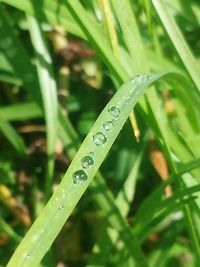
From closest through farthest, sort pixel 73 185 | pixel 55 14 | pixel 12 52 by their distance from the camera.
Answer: pixel 73 185
pixel 55 14
pixel 12 52

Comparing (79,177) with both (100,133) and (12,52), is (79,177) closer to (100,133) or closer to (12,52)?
(100,133)

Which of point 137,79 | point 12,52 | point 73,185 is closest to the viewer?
point 73,185

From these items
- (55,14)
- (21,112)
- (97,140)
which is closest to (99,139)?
(97,140)

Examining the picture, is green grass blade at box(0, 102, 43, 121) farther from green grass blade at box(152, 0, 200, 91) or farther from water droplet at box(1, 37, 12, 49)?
green grass blade at box(152, 0, 200, 91)

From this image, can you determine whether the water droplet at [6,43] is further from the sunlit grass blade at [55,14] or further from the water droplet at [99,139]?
the water droplet at [99,139]

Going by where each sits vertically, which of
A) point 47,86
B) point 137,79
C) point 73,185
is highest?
point 47,86

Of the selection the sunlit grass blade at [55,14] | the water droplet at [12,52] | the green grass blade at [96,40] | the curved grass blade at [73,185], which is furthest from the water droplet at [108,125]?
the water droplet at [12,52]

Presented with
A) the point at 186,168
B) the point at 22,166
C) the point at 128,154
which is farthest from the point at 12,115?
the point at 186,168

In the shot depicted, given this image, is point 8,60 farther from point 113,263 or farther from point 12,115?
point 113,263
